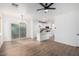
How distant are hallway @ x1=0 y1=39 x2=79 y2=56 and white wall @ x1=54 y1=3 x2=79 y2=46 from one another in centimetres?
15

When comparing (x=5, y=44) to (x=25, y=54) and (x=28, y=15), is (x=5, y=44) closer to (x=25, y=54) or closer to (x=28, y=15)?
(x=25, y=54)

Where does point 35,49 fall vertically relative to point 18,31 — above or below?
below

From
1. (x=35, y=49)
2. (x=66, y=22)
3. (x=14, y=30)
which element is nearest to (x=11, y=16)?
(x=14, y=30)

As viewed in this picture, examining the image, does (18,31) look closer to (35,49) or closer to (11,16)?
(11,16)

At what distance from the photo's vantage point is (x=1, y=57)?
221 cm

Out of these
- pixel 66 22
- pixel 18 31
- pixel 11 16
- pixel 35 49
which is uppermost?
pixel 11 16

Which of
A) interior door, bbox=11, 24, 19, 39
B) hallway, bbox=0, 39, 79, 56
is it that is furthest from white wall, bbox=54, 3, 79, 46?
interior door, bbox=11, 24, 19, 39

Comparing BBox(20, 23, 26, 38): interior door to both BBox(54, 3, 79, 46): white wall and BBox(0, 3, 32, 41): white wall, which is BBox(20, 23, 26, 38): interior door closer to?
BBox(0, 3, 32, 41): white wall

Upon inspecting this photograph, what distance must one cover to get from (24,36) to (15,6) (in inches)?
26.4

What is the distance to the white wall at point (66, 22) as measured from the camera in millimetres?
2164

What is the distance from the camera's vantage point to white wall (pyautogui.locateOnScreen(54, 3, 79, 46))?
7.10ft

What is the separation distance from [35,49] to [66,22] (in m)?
0.89

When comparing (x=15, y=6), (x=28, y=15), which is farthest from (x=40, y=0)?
(x=15, y=6)

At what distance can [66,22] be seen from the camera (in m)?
2.21
